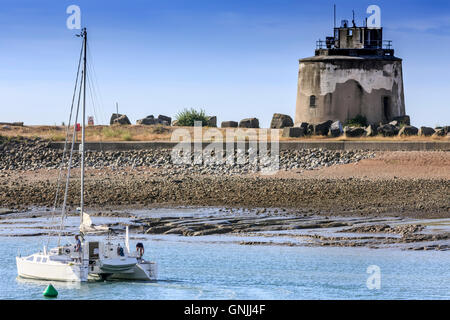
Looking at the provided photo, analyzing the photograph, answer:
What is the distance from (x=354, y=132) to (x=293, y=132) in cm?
341

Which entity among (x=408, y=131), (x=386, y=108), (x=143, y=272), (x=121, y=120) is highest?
(x=386, y=108)

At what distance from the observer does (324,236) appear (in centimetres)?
3189

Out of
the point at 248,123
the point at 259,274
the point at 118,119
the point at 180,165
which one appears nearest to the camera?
the point at 259,274

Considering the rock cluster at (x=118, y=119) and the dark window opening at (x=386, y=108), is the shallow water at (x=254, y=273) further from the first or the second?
the rock cluster at (x=118, y=119)

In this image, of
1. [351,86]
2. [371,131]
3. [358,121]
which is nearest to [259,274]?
[371,131]

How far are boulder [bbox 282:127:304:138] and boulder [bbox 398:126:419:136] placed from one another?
552cm

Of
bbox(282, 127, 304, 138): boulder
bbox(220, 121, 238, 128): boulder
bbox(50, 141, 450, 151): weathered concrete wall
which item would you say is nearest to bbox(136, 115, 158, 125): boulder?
bbox(220, 121, 238, 128): boulder

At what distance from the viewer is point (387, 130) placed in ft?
191

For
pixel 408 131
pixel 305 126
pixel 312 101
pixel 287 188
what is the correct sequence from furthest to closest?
pixel 312 101, pixel 305 126, pixel 408 131, pixel 287 188

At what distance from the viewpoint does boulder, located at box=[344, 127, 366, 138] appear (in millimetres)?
58281

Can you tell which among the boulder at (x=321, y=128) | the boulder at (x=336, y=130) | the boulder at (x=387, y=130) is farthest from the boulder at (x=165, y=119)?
the boulder at (x=387, y=130)

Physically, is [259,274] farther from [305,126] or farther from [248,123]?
[248,123]
